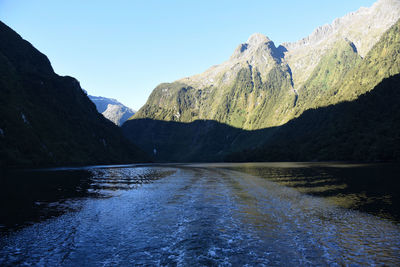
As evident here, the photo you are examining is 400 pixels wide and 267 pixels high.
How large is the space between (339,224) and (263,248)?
35.5 ft

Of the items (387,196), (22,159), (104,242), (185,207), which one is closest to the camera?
(104,242)

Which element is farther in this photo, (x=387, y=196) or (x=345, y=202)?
(x=387, y=196)

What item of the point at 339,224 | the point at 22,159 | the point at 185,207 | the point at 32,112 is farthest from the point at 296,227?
the point at 32,112

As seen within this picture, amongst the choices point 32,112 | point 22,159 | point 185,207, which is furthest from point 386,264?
point 32,112

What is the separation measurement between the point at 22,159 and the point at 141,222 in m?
151

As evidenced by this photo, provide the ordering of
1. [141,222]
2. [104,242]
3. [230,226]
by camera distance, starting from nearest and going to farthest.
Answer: [104,242]
[230,226]
[141,222]

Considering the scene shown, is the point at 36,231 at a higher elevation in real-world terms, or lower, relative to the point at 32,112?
lower

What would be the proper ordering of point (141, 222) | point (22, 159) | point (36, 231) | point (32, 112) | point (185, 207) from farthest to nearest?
point (32, 112), point (22, 159), point (185, 207), point (141, 222), point (36, 231)

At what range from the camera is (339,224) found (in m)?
24.5

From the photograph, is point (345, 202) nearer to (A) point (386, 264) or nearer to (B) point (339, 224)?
(B) point (339, 224)

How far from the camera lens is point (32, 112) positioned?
19262cm

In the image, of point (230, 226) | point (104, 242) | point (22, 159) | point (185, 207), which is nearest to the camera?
point (104, 242)

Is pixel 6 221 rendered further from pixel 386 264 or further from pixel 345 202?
pixel 345 202

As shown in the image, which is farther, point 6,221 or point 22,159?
point 22,159
